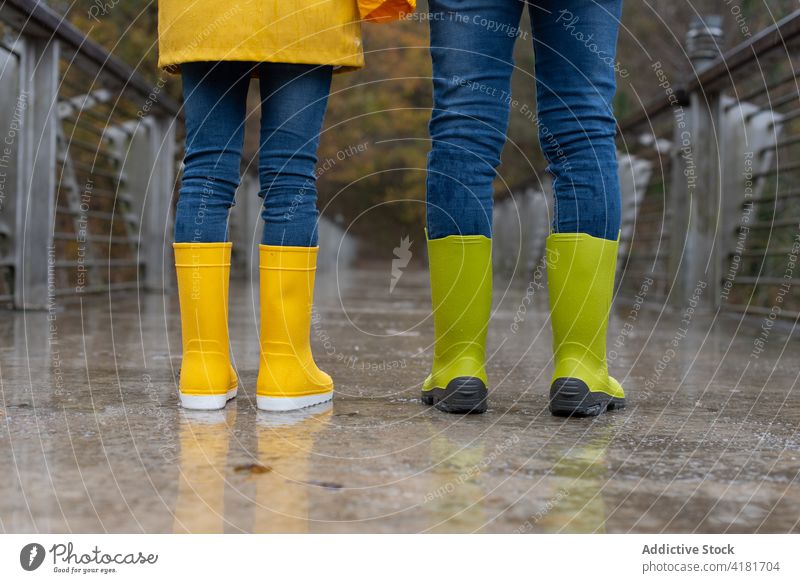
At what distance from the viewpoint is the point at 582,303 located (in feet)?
5.25

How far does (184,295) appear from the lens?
1573 mm

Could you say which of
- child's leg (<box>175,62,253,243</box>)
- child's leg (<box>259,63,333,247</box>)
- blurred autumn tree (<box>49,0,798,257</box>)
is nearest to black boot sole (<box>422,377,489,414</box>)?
child's leg (<box>259,63,333,247</box>)

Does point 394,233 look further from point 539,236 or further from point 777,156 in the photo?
point 777,156

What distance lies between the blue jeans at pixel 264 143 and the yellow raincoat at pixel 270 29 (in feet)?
0.14

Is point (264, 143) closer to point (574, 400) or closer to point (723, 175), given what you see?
point (574, 400)

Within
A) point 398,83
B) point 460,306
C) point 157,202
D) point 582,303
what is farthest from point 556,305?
point 398,83

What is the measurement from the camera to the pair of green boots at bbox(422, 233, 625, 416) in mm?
1587

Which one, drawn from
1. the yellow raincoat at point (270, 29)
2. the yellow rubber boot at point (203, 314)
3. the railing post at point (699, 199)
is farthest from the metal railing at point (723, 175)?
the yellow rubber boot at point (203, 314)

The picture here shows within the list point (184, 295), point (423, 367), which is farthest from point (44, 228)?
point (184, 295)

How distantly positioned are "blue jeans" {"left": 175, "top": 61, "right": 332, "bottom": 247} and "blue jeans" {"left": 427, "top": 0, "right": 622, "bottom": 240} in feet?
0.69

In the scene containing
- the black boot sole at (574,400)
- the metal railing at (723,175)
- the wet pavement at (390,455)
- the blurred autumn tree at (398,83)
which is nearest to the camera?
the wet pavement at (390,455)

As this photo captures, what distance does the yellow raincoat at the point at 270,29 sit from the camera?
4.97ft

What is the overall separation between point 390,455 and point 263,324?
0.50 m

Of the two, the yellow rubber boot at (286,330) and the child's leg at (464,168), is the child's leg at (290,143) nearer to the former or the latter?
the yellow rubber boot at (286,330)
